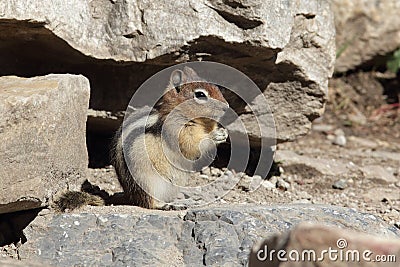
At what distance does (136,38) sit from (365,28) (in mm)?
4416

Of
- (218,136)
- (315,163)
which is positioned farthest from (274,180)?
(218,136)

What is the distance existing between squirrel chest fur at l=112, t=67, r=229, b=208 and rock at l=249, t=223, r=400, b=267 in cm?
243

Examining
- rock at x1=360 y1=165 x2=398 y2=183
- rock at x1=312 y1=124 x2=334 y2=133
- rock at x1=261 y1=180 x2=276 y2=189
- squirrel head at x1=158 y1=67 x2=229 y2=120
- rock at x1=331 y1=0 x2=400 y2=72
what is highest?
rock at x1=331 y1=0 x2=400 y2=72

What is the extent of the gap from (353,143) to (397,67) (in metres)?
1.41

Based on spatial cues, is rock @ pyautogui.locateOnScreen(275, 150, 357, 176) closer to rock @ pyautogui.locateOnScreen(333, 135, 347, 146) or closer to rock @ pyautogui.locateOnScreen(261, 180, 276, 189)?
rock @ pyautogui.locateOnScreen(261, 180, 276, 189)

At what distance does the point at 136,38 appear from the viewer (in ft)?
18.2

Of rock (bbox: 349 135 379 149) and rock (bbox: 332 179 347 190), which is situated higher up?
rock (bbox: 349 135 379 149)

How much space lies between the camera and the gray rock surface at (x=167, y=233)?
468cm

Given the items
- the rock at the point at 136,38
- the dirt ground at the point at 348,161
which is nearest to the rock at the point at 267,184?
the dirt ground at the point at 348,161

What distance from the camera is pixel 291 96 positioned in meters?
6.43

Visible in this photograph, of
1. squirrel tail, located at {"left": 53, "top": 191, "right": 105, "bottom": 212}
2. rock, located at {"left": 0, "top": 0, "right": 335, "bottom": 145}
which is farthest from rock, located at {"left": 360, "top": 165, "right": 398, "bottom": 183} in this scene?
squirrel tail, located at {"left": 53, "top": 191, "right": 105, "bottom": 212}

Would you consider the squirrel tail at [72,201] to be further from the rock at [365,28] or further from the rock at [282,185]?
the rock at [365,28]

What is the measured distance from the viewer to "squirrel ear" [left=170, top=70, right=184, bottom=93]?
5.64 meters

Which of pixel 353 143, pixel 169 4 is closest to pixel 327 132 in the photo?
pixel 353 143
